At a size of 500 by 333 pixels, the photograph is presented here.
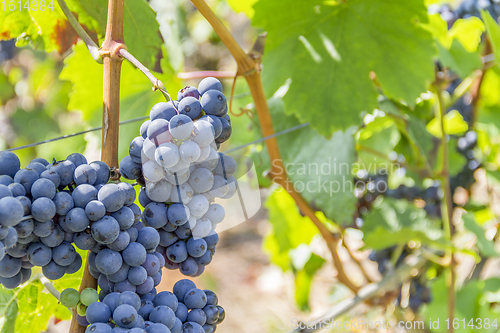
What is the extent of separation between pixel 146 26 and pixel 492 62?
3.12 feet

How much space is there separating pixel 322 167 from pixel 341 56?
10.2 inches

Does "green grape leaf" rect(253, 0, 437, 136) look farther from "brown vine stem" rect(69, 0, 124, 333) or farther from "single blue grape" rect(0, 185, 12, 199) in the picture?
"single blue grape" rect(0, 185, 12, 199)

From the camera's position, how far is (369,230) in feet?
3.81

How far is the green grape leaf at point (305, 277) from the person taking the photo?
1400 mm

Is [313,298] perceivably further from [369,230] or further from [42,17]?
[42,17]

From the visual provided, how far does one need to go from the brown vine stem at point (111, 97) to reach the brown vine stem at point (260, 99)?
15 cm

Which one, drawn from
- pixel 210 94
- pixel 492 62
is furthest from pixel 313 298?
pixel 210 94

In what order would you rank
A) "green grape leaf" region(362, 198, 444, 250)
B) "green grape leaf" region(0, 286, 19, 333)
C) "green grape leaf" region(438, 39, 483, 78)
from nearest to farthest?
"green grape leaf" region(0, 286, 19, 333), "green grape leaf" region(438, 39, 483, 78), "green grape leaf" region(362, 198, 444, 250)

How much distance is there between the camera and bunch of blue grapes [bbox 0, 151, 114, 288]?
37cm

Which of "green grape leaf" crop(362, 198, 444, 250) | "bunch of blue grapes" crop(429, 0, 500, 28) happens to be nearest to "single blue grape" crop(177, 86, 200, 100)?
"green grape leaf" crop(362, 198, 444, 250)

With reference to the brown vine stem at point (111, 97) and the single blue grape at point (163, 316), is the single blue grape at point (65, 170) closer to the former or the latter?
the brown vine stem at point (111, 97)

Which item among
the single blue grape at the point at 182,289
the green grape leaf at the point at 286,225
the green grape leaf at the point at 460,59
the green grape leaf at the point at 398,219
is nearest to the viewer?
the single blue grape at the point at 182,289

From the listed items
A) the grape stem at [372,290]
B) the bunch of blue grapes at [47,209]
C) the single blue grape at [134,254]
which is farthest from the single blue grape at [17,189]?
the grape stem at [372,290]

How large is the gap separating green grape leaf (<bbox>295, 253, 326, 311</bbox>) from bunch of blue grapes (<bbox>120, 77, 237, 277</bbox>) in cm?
99
